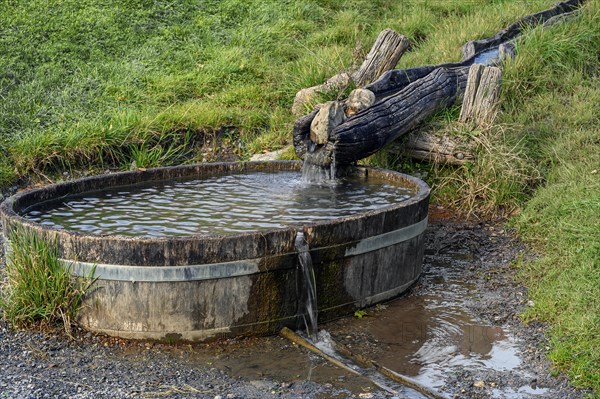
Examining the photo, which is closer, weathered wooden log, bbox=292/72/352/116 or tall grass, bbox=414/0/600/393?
tall grass, bbox=414/0/600/393

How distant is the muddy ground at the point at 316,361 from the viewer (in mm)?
4723

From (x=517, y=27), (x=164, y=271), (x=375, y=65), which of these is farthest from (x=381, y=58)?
(x=164, y=271)

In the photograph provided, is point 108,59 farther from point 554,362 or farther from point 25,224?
point 554,362

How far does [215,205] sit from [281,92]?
4304 mm

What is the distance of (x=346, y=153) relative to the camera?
7.52 metres

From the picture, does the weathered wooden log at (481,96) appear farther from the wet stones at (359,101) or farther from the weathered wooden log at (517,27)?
the weathered wooden log at (517,27)

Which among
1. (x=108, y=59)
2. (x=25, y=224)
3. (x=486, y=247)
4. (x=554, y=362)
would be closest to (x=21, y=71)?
(x=108, y=59)

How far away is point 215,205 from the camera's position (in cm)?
666

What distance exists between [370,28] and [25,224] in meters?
8.47

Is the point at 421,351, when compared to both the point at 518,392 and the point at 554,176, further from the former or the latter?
the point at 554,176

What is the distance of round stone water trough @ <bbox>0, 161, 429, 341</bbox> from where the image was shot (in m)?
5.15

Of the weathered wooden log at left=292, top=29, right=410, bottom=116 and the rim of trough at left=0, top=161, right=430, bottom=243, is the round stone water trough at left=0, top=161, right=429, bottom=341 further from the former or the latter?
the weathered wooden log at left=292, top=29, right=410, bottom=116

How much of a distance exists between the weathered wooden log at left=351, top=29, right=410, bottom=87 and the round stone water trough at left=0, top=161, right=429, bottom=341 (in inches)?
146

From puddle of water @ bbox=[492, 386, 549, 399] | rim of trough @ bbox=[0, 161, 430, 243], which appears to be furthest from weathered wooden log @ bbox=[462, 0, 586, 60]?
puddle of water @ bbox=[492, 386, 549, 399]
